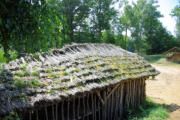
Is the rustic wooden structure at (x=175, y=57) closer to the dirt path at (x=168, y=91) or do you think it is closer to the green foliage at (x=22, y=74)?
the dirt path at (x=168, y=91)

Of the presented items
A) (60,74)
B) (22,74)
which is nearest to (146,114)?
(60,74)

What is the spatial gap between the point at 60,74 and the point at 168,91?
12066mm

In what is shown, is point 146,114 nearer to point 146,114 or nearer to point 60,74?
point 146,114

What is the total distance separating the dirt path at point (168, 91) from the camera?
35.1ft

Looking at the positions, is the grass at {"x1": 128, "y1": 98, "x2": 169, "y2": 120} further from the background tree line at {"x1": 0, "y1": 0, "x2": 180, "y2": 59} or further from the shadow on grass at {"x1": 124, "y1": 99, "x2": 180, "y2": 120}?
the background tree line at {"x1": 0, "y1": 0, "x2": 180, "y2": 59}

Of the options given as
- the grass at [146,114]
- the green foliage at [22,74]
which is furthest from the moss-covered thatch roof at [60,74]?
the grass at [146,114]

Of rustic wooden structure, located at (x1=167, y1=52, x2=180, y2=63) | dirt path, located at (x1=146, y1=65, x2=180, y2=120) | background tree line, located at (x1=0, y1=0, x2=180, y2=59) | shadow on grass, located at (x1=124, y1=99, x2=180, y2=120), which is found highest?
background tree line, located at (x1=0, y1=0, x2=180, y2=59)

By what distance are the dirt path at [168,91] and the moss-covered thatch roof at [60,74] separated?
2.67 metres

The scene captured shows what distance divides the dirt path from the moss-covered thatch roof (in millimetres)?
2675

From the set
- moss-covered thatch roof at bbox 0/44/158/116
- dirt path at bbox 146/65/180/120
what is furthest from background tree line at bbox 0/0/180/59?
dirt path at bbox 146/65/180/120

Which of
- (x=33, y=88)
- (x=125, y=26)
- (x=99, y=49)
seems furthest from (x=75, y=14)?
(x=33, y=88)

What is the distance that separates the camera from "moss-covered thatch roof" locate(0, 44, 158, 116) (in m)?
4.95

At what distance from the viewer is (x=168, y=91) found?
15133mm

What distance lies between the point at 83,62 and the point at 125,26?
35064 mm
